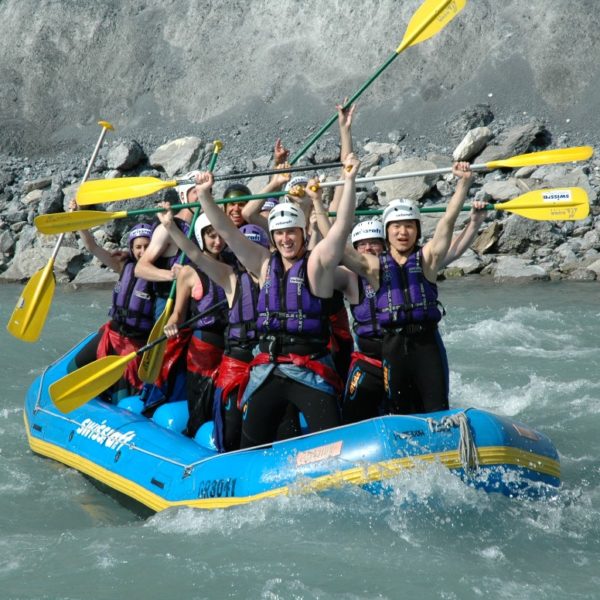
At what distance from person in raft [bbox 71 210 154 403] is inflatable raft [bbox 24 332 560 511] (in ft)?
3.23

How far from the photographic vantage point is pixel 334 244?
444cm

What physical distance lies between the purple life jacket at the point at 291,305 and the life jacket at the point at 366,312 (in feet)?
1.20

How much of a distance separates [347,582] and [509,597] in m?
0.67

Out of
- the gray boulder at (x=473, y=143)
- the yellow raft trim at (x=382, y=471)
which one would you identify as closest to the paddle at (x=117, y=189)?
the yellow raft trim at (x=382, y=471)

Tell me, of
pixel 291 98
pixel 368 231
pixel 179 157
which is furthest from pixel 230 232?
pixel 291 98

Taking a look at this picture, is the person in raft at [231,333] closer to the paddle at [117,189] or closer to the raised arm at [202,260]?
the raised arm at [202,260]

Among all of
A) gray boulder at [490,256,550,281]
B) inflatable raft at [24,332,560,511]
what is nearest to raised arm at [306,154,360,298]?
inflatable raft at [24,332,560,511]

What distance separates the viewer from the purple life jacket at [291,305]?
183 inches

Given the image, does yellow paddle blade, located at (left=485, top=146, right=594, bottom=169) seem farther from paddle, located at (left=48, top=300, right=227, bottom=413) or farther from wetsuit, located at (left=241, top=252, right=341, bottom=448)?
paddle, located at (left=48, top=300, right=227, bottom=413)

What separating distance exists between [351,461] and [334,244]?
101 cm

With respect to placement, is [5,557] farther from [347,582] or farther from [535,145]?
[535,145]

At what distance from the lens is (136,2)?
23.2m

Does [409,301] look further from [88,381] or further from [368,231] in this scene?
[88,381]

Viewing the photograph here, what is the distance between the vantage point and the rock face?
18.9 metres
